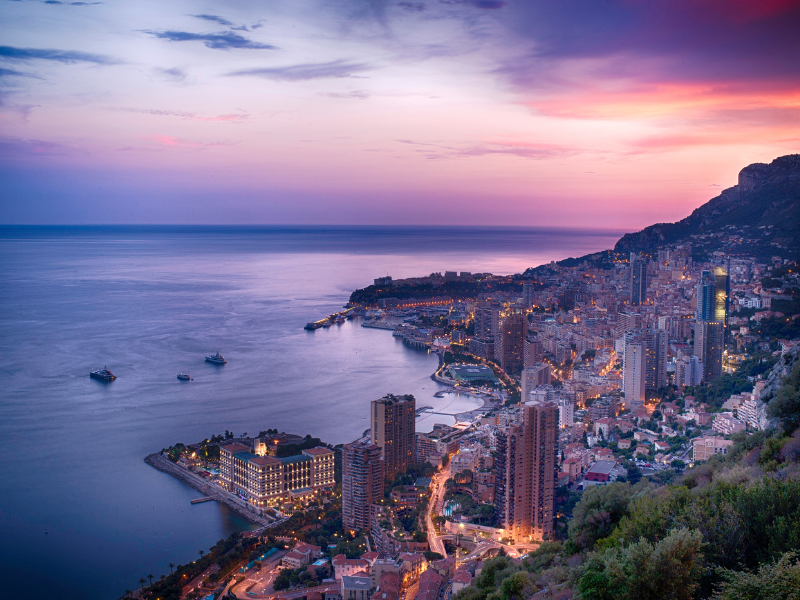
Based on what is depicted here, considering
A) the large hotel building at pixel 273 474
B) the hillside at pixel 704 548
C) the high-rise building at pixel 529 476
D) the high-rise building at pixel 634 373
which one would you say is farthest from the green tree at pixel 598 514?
the high-rise building at pixel 634 373

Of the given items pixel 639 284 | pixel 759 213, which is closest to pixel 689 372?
pixel 639 284

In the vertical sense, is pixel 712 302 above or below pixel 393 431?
above

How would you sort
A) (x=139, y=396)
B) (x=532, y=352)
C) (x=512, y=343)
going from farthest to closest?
(x=512, y=343) < (x=532, y=352) < (x=139, y=396)

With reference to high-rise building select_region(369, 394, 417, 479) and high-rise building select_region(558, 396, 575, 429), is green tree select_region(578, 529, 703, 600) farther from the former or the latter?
high-rise building select_region(558, 396, 575, 429)

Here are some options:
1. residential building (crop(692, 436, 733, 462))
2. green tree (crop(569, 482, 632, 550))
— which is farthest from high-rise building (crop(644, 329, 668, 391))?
green tree (crop(569, 482, 632, 550))

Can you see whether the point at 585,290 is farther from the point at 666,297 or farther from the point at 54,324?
the point at 54,324

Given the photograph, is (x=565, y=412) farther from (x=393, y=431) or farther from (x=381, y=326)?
(x=381, y=326)

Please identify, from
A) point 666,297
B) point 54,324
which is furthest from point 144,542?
point 666,297
